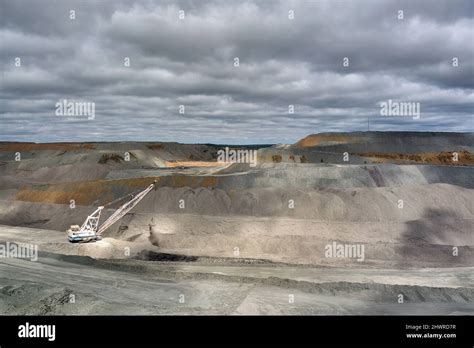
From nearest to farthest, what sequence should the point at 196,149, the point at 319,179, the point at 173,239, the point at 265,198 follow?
the point at 173,239
the point at 265,198
the point at 319,179
the point at 196,149

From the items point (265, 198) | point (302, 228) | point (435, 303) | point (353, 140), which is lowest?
point (435, 303)

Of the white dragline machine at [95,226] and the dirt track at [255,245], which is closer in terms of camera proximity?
the dirt track at [255,245]

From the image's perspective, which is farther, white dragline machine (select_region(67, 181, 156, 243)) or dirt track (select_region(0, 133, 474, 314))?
white dragline machine (select_region(67, 181, 156, 243))

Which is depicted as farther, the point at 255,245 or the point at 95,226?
the point at 95,226

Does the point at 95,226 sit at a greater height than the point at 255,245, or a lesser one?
greater

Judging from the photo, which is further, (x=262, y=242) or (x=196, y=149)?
(x=196, y=149)

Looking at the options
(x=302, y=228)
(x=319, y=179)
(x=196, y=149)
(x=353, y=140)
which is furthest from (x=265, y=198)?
(x=196, y=149)

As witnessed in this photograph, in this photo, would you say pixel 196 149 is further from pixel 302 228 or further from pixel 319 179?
pixel 302 228

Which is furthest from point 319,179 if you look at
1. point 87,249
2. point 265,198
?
point 87,249

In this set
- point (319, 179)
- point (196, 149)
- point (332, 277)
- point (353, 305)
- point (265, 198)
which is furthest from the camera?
point (196, 149)

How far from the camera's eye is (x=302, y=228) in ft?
104

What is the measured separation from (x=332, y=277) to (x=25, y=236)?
80.3 feet
